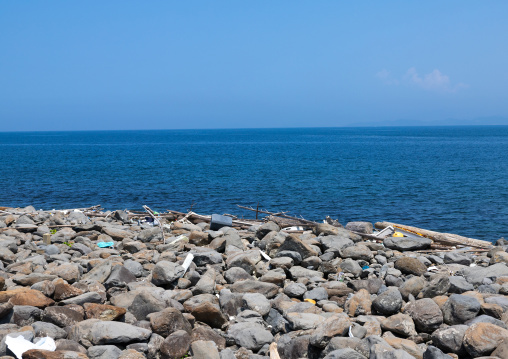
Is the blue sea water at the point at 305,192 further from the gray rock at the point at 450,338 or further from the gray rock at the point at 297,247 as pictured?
the gray rock at the point at 450,338

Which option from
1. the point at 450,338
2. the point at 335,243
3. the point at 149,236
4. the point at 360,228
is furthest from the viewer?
the point at 360,228

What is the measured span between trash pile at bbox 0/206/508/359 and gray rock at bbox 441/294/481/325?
0.05 ft

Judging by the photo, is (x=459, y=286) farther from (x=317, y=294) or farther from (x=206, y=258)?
(x=206, y=258)

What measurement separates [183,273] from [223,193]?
27.9 metres

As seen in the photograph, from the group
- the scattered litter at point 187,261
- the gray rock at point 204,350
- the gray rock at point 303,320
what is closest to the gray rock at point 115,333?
the gray rock at point 204,350

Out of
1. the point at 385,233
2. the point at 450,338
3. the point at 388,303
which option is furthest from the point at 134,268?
the point at 385,233

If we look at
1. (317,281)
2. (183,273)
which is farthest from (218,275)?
(317,281)

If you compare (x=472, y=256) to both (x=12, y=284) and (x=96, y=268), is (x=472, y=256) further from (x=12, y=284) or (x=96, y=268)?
(x=12, y=284)

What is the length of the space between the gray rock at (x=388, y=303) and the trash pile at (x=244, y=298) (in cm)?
2

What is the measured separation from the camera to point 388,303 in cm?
747

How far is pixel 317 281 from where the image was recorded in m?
9.20

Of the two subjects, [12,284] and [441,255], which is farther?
[441,255]

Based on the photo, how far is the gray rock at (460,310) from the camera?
7.04m

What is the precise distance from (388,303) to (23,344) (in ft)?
17.3
